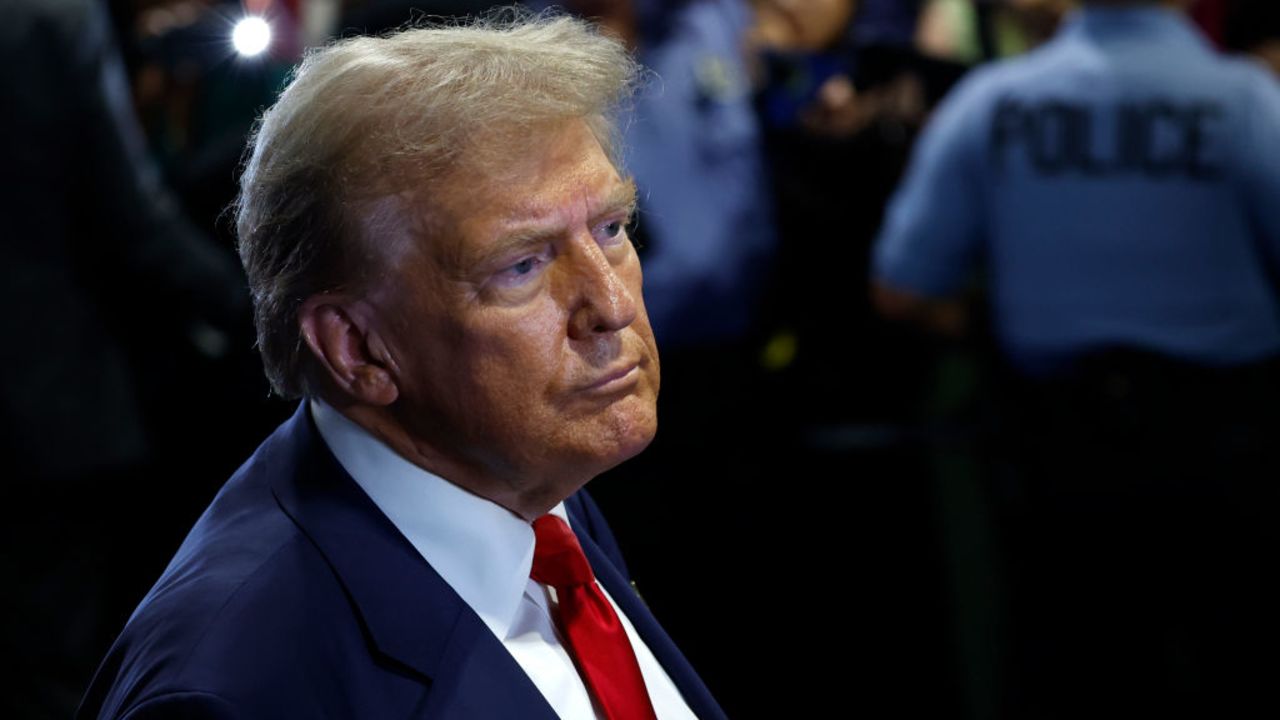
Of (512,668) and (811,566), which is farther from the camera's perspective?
(811,566)

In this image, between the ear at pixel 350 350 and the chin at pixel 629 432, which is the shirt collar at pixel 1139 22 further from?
the ear at pixel 350 350

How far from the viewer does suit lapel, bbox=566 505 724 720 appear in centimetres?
176

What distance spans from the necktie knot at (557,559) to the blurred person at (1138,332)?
6.38 feet

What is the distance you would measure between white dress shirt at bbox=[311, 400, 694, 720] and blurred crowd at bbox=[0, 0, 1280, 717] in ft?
5.06

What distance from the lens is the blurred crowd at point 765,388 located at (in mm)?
2967

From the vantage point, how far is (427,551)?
155 cm

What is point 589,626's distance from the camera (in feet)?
5.40

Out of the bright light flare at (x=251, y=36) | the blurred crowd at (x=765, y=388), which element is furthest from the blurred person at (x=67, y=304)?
the bright light flare at (x=251, y=36)

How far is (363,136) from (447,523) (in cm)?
38

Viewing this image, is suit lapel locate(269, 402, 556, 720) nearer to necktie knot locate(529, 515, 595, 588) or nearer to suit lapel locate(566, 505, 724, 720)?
necktie knot locate(529, 515, 595, 588)

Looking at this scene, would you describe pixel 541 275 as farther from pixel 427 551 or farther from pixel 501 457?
pixel 427 551

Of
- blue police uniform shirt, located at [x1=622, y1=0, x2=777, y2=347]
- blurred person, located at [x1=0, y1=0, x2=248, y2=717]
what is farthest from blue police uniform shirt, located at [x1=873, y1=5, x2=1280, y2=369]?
blurred person, located at [x1=0, y1=0, x2=248, y2=717]

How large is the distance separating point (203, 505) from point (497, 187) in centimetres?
230

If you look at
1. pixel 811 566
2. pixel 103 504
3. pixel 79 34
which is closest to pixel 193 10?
pixel 79 34
